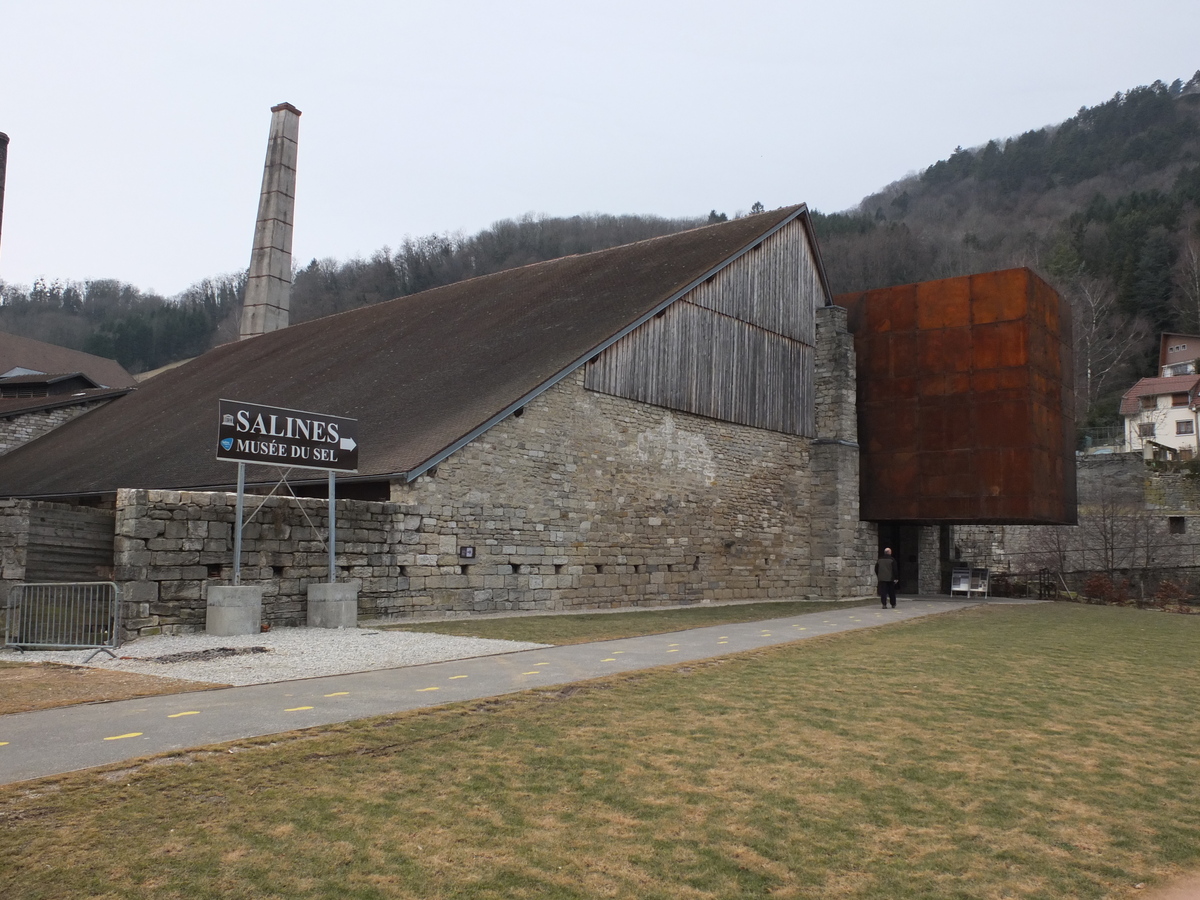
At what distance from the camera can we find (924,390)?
2475 cm

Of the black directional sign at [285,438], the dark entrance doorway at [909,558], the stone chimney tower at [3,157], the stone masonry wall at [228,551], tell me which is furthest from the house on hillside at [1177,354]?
the stone chimney tower at [3,157]

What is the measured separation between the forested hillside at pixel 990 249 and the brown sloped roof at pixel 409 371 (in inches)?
1501

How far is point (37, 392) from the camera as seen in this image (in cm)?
3456

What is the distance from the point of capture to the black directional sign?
13.4 meters

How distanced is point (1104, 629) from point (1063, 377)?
1053cm

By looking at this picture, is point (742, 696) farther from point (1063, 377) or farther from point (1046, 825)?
point (1063, 377)

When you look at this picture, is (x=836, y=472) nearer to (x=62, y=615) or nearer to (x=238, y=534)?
(x=238, y=534)

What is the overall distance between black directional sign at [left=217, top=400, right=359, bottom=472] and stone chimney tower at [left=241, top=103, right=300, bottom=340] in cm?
2479

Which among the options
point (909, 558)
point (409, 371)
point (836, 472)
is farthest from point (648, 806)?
point (909, 558)

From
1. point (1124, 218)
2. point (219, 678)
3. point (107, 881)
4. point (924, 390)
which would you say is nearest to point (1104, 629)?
point (924, 390)

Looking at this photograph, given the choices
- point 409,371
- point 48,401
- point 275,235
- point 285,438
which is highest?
point 275,235

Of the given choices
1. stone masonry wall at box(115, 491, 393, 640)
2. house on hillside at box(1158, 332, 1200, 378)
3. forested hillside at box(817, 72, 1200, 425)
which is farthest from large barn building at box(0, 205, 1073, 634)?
forested hillside at box(817, 72, 1200, 425)

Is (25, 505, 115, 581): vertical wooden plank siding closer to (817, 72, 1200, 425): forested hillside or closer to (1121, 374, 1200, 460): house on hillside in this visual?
(1121, 374, 1200, 460): house on hillside

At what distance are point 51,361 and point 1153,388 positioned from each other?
5697cm
